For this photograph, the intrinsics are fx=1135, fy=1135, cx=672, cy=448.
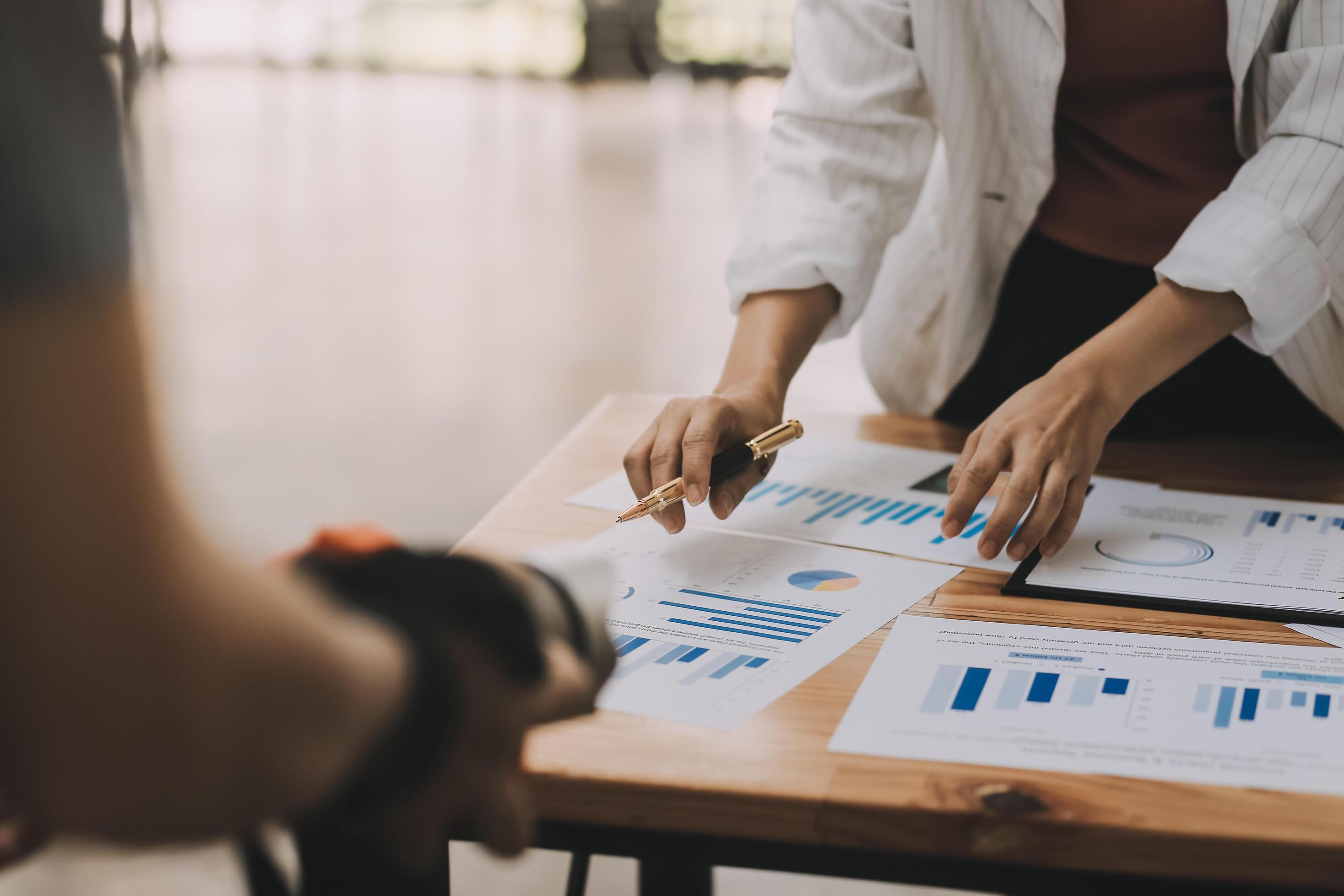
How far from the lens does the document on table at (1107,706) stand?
486 mm

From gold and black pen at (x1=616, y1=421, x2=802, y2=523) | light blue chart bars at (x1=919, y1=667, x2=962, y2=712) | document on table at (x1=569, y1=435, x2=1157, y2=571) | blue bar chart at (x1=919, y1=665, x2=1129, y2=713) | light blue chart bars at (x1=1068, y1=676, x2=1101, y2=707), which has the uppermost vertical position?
gold and black pen at (x1=616, y1=421, x2=802, y2=523)

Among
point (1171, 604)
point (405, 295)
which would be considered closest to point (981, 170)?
point (1171, 604)

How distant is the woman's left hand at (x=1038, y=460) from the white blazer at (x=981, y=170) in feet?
0.44

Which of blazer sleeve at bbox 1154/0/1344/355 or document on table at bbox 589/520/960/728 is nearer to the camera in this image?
document on table at bbox 589/520/960/728

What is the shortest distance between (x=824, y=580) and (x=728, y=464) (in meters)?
0.13

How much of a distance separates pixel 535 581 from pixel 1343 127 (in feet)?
2.56

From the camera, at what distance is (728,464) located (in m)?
0.81

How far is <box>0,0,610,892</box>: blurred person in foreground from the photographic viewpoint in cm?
21

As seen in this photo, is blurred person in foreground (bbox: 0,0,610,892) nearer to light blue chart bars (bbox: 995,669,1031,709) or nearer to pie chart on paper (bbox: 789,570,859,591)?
light blue chart bars (bbox: 995,669,1031,709)

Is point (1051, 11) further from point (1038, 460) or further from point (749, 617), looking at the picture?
point (749, 617)

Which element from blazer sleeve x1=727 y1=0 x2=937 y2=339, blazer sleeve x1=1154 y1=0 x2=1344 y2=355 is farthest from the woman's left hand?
blazer sleeve x1=727 y1=0 x2=937 y2=339

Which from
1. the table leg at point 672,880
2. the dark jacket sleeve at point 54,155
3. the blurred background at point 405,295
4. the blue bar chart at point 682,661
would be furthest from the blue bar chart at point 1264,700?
the table leg at point 672,880

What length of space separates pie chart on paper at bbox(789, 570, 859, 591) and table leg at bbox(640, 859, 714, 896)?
0.43 metres

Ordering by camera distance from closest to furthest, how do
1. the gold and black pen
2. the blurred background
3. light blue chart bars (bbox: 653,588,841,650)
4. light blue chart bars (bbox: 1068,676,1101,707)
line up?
light blue chart bars (bbox: 1068,676,1101,707) → light blue chart bars (bbox: 653,588,841,650) → the gold and black pen → the blurred background
